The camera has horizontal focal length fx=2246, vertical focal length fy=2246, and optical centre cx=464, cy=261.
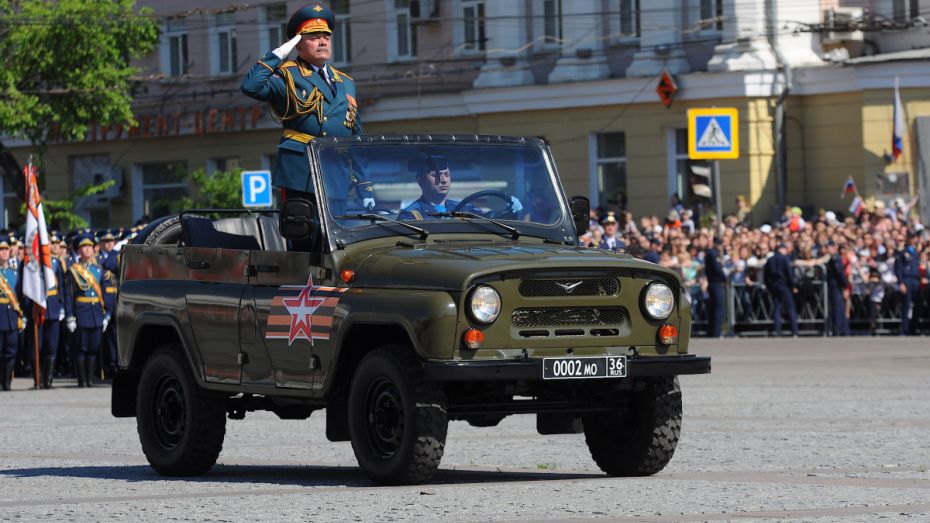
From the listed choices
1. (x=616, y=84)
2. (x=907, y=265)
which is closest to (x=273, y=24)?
(x=616, y=84)

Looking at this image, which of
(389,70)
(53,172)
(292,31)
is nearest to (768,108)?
(389,70)

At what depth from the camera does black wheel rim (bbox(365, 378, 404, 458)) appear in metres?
11.9

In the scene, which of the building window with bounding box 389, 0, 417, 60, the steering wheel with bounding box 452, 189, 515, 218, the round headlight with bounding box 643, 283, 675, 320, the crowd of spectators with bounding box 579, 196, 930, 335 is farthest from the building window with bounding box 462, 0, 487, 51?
the round headlight with bounding box 643, 283, 675, 320

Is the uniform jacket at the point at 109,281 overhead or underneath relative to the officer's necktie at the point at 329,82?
underneath

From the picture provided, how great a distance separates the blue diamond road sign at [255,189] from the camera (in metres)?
32.7

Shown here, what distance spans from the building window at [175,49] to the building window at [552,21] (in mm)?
12611

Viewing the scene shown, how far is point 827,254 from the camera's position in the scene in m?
35.3

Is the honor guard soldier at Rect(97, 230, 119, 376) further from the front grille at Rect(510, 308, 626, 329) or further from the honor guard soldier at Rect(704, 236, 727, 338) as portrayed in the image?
→ the front grille at Rect(510, 308, 626, 329)

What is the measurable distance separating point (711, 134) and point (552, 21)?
15393 mm

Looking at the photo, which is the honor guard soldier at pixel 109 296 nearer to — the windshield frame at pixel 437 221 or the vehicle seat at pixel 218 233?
the vehicle seat at pixel 218 233

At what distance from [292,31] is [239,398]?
226 centimetres

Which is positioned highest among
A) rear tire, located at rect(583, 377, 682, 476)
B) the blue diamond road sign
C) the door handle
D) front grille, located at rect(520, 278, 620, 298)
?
the blue diamond road sign

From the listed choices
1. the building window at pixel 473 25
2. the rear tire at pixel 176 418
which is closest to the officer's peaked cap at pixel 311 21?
the rear tire at pixel 176 418

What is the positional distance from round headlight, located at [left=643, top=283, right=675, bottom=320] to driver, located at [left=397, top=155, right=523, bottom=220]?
1.32 m
